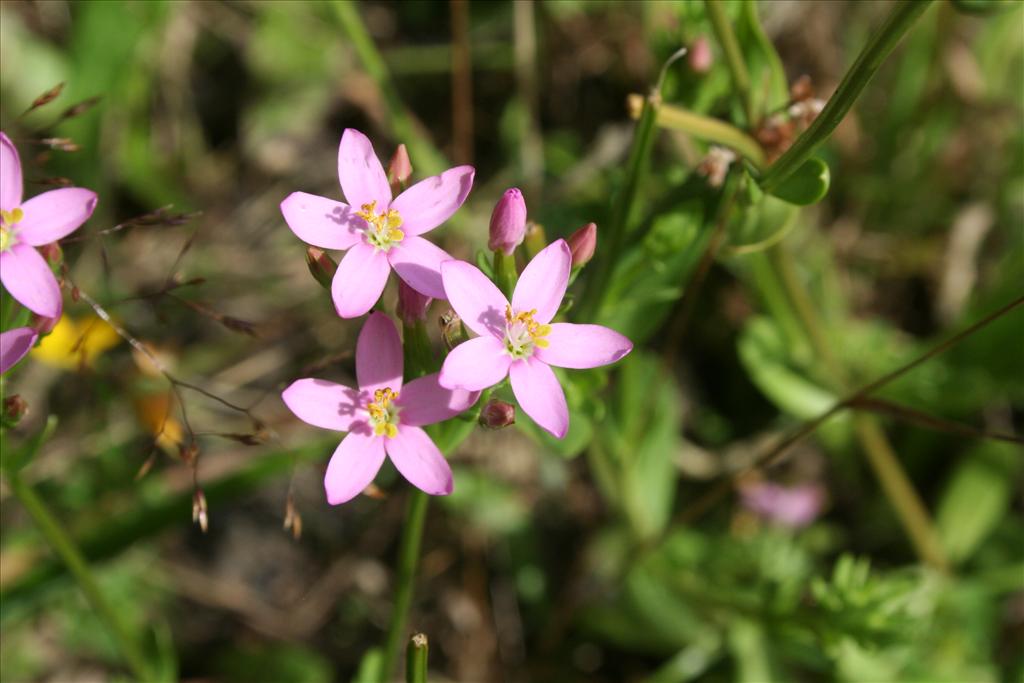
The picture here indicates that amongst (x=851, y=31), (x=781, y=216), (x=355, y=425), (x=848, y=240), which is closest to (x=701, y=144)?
(x=781, y=216)

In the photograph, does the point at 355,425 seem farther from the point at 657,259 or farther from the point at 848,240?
the point at 848,240

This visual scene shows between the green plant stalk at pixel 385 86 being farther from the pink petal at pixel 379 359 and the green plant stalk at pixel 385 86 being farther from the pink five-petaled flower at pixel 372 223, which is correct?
the pink petal at pixel 379 359

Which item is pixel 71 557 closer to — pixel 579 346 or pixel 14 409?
pixel 14 409

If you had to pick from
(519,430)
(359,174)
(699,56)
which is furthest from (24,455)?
(699,56)

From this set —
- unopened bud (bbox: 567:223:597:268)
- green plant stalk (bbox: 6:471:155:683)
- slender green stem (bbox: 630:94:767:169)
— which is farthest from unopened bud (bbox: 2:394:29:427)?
slender green stem (bbox: 630:94:767:169)

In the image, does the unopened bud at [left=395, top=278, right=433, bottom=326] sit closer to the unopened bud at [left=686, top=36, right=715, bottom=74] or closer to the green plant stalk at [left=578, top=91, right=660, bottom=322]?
the green plant stalk at [left=578, top=91, right=660, bottom=322]

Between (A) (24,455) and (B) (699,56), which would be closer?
(A) (24,455)
